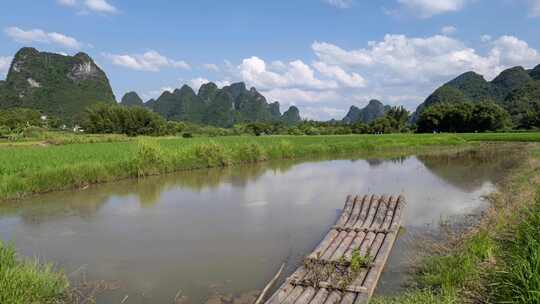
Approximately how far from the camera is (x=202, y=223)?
8.12 metres

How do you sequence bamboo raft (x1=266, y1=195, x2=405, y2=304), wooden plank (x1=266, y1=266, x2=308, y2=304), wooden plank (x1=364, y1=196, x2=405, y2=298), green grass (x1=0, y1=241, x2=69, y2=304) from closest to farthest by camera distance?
green grass (x1=0, y1=241, x2=69, y2=304) < wooden plank (x1=266, y1=266, x2=308, y2=304) < bamboo raft (x1=266, y1=195, x2=405, y2=304) < wooden plank (x1=364, y1=196, x2=405, y2=298)

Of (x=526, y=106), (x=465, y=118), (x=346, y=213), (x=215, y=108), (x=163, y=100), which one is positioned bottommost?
(x=346, y=213)

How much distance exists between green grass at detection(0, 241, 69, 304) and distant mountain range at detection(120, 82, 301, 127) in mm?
81654

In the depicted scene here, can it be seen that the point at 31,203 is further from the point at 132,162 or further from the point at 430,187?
the point at 430,187

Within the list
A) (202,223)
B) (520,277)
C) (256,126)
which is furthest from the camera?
(256,126)

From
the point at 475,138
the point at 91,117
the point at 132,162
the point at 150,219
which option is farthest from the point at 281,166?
the point at 91,117

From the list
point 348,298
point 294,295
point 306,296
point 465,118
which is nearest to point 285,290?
point 294,295

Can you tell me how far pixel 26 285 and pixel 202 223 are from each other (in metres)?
4.45

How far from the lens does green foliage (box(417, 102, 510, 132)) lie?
46281 millimetres

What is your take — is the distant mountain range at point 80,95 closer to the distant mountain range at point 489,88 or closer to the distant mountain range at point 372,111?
the distant mountain range at point 372,111

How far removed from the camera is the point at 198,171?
54.6 ft

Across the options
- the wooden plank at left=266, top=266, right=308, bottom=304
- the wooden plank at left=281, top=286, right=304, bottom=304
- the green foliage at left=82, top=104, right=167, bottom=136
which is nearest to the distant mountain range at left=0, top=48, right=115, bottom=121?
the green foliage at left=82, top=104, right=167, bottom=136

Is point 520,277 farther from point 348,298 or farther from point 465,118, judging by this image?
point 465,118

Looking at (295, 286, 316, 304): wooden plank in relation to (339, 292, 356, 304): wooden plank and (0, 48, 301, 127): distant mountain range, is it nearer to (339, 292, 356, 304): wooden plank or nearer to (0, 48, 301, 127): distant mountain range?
(339, 292, 356, 304): wooden plank
